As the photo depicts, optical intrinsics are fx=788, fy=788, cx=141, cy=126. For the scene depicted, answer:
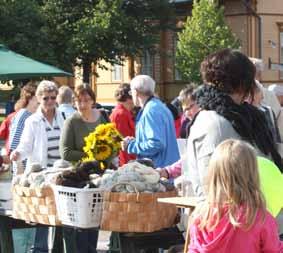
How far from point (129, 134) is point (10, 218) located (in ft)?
10.5

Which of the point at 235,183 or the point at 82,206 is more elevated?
the point at 235,183

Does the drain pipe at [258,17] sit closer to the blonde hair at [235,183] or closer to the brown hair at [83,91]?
the brown hair at [83,91]

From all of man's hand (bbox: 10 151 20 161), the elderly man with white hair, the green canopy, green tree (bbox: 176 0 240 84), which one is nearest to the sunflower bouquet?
the elderly man with white hair

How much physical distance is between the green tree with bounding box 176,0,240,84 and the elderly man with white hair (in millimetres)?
27970

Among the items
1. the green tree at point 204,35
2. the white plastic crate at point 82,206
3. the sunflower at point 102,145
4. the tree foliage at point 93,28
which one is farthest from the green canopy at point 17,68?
the green tree at point 204,35

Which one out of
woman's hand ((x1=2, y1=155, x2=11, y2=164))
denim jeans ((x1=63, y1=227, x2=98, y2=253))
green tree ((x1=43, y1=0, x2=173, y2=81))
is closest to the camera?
denim jeans ((x1=63, y1=227, x2=98, y2=253))

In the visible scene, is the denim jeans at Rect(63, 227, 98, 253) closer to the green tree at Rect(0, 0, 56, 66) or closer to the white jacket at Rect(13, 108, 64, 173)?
the white jacket at Rect(13, 108, 64, 173)

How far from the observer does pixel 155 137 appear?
6.06 meters

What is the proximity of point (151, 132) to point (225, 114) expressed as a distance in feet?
7.59

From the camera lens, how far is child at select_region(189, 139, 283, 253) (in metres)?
3.41

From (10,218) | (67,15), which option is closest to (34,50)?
(67,15)

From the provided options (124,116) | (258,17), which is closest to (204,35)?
(258,17)

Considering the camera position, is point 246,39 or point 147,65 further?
point 147,65

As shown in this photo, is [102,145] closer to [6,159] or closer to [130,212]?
[130,212]
